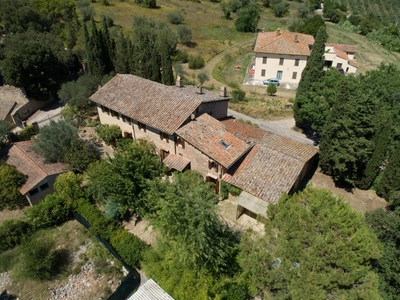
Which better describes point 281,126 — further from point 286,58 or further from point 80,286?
point 80,286

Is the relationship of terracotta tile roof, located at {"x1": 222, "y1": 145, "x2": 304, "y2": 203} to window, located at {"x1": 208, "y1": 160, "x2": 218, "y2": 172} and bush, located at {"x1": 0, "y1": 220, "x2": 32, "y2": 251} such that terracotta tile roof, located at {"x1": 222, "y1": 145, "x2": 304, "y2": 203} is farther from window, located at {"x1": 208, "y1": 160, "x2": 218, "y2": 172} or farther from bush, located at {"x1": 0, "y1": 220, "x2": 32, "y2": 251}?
bush, located at {"x1": 0, "y1": 220, "x2": 32, "y2": 251}

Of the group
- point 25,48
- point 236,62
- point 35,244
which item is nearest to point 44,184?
point 35,244

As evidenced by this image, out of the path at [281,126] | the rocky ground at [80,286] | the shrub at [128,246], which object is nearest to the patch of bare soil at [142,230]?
the shrub at [128,246]

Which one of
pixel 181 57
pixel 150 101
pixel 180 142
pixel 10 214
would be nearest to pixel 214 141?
pixel 180 142

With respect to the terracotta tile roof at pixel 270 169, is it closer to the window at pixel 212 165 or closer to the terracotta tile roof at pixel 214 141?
the window at pixel 212 165

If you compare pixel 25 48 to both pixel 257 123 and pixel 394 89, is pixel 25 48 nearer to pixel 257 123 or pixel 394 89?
pixel 257 123
